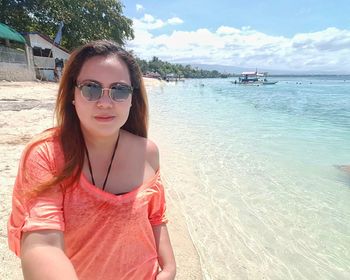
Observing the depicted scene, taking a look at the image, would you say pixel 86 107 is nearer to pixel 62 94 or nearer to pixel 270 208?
pixel 62 94

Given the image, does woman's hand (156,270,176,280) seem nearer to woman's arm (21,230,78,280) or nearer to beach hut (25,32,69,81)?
woman's arm (21,230,78,280)

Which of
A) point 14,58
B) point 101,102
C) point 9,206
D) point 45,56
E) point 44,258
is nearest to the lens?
point 44,258

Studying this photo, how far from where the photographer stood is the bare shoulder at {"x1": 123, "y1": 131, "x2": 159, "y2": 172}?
5.14ft

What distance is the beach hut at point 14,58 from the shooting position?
2042cm

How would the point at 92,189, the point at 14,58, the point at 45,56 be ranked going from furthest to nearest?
the point at 45,56, the point at 14,58, the point at 92,189

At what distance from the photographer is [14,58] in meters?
21.6

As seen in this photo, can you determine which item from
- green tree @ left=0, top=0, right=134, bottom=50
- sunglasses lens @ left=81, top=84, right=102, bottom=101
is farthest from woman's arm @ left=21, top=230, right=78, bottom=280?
green tree @ left=0, top=0, right=134, bottom=50

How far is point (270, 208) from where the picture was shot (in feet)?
16.4

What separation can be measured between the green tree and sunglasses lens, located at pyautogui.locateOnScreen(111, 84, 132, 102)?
30.6 metres

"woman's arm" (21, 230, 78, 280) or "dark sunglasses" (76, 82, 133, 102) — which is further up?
"dark sunglasses" (76, 82, 133, 102)

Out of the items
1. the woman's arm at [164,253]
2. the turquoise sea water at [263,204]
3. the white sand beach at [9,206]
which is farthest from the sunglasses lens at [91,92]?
the turquoise sea water at [263,204]

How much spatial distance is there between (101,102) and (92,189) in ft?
1.26

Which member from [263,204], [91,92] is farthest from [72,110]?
[263,204]

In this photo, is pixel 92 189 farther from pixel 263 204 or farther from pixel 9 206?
pixel 263 204
